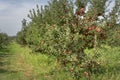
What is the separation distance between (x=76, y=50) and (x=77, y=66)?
74 cm

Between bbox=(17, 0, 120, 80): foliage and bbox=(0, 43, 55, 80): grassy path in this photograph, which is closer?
bbox=(17, 0, 120, 80): foliage

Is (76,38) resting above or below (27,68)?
above

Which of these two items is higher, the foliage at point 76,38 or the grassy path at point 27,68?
the foliage at point 76,38

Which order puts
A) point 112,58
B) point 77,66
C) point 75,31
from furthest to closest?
point 112,58 → point 75,31 → point 77,66

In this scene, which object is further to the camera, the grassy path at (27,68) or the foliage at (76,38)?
the grassy path at (27,68)

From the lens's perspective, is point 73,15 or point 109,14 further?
point 109,14

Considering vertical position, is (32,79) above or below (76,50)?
below

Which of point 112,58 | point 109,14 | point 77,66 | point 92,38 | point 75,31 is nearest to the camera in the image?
point 77,66

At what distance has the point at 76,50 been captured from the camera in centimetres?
1288

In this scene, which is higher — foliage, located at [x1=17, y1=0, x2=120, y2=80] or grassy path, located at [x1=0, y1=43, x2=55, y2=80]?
foliage, located at [x1=17, y1=0, x2=120, y2=80]

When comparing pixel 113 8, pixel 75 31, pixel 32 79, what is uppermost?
pixel 113 8

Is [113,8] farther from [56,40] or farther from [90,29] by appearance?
[56,40]

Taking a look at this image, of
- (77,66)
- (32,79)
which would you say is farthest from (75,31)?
(32,79)

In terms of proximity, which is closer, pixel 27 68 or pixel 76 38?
pixel 76 38
